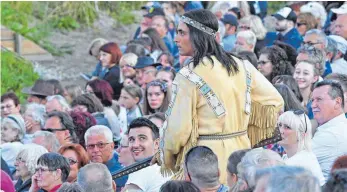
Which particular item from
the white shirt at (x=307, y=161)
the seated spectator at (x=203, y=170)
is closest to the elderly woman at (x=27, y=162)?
the white shirt at (x=307, y=161)

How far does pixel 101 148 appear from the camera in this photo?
35.3 ft

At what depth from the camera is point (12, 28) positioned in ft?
63.9

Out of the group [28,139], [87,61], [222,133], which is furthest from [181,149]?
[87,61]

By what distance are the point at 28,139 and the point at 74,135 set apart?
0.90 m

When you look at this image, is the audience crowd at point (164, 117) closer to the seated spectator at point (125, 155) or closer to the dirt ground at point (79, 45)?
the seated spectator at point (125, 155)

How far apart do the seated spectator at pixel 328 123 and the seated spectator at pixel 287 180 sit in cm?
304

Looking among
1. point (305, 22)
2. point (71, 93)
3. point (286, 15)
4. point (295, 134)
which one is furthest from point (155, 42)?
point (295, 134)

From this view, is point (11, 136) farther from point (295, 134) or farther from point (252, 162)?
point (252, 162)

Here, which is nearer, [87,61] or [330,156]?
[330,156]

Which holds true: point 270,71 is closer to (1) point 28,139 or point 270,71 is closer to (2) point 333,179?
(1) point 28,139

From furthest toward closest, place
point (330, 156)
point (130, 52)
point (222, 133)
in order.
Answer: point (130, 52), point (330, 156), point (222, 133)

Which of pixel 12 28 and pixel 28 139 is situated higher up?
pixel 12 28

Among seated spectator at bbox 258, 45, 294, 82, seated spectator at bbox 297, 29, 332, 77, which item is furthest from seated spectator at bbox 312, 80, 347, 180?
seated spectator at bbox 258, 45, 294, 82

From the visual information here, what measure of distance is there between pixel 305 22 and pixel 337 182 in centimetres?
960
